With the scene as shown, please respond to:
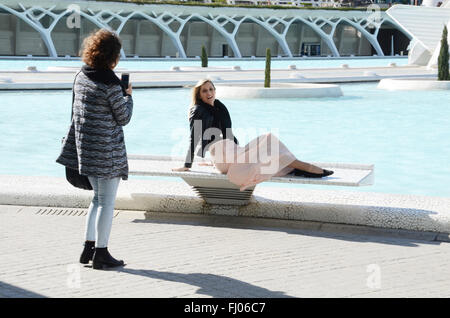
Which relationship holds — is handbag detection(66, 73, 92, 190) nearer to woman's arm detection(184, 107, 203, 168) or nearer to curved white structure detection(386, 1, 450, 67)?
woman's arm detection(184, 107, 203, 168)

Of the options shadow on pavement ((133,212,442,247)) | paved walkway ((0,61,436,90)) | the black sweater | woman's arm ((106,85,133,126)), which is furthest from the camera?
paved walkway ((0,61,436,90))

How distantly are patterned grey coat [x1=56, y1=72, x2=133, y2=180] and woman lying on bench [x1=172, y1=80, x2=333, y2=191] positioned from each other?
1126 mm

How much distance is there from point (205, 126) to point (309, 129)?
812 cm

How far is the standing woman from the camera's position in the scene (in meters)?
4.05

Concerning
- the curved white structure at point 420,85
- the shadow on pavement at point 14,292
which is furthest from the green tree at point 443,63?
the shadow on pavement at point 14,292

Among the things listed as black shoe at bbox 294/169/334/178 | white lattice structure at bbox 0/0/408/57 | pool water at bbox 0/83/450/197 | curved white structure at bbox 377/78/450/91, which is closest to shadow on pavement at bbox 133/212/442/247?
black shoe at bbox 294/169/334/178

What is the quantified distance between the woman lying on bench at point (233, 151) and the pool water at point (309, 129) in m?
2.83

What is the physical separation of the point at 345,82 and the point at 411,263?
1973cm

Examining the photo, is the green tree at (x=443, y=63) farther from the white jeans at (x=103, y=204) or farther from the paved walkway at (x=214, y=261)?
the white jeans at (x=103, y=204)

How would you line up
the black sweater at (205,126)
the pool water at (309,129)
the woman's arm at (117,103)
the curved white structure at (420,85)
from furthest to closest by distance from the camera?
1. the curved white structure at (420,85)
2. the pool water at (309,129)
3. the black sweater at (205,126)
4. the woman's arm at (117,103)

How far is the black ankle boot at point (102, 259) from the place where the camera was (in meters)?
4.11

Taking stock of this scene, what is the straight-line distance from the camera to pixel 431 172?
9547 millimetres

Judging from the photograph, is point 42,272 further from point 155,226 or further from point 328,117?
point 328,117

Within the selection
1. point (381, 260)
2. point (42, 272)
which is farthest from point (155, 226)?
point (381, 260)
